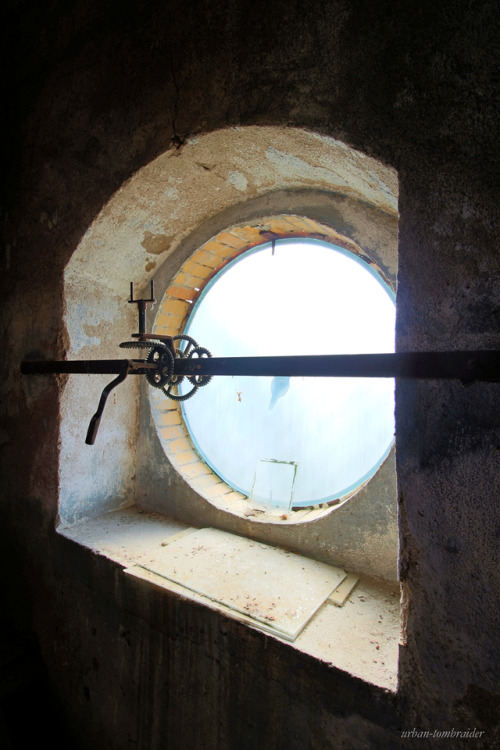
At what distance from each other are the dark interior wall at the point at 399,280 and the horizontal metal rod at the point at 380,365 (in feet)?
0.19

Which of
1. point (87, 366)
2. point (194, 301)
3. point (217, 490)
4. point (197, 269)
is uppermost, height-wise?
point (197, 269)

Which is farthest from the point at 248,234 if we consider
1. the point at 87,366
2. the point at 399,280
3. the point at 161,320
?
the point at 399,280

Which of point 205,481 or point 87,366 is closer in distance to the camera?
point 87,366

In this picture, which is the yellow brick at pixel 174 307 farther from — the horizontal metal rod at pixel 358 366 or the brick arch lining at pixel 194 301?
the horizontal metal rod at pixel 358 366

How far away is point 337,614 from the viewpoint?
3.46ft

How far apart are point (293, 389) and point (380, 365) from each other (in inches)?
32.6

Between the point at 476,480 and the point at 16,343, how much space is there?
1607 mm

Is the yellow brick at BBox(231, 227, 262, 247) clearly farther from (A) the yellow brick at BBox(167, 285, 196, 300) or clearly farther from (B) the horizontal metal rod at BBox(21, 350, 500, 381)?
(B) the horizontal metal rod at BBox(21, 350, 500, 381)

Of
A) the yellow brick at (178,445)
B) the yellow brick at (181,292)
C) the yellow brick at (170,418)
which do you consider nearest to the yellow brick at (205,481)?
the yellow brick at (178,445)

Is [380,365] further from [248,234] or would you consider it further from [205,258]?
[205,258]

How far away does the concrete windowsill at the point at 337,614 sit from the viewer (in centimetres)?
87

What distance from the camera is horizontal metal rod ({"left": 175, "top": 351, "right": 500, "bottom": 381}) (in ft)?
2.14

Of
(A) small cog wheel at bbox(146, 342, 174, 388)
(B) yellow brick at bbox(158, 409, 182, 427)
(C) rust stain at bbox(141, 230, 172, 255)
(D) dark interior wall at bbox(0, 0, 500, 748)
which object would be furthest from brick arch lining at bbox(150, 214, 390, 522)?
(A) small cog wheel at bbox(146, 342, 174, 388)

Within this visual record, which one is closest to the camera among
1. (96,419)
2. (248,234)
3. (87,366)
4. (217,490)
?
(96,419)
